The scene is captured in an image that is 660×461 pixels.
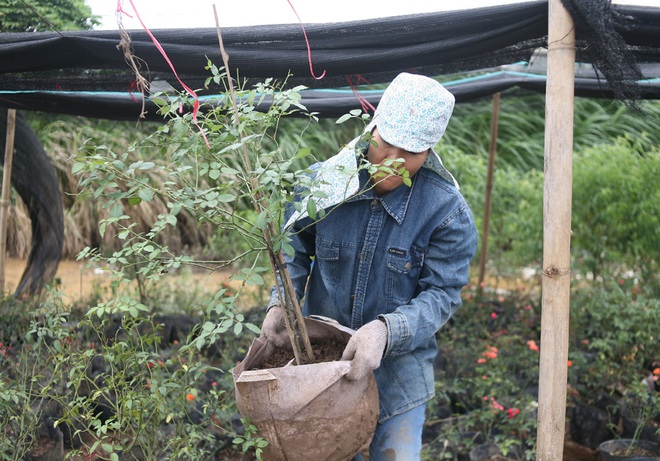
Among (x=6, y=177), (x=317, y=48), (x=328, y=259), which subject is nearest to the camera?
(x=328, y=259)

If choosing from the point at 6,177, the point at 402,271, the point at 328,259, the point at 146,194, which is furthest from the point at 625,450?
the point at 6,177

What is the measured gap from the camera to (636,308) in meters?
4.00

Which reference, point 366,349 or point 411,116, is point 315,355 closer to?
point 366,349

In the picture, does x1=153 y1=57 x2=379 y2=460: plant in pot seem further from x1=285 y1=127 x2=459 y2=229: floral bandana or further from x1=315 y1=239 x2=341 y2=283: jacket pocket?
x1=315 y1=239 x2=341 y2=283: jacket pocket

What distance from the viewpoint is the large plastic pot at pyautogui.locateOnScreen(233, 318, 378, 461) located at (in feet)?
5.64

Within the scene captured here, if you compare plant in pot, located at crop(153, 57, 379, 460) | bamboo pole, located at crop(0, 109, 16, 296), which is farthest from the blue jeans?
bamboo pole, located at crop(0, 109, 16, 296)

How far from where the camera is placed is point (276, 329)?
A: 6.72ft

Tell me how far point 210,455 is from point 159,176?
16.8 feet

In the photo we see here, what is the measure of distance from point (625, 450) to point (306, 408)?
7.49 feet

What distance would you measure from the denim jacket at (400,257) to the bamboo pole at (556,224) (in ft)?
1.03

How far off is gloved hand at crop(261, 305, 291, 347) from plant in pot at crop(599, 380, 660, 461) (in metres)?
2.02

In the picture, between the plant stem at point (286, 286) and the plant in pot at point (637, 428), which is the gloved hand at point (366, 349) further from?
the plant in pot at point (637, 428)

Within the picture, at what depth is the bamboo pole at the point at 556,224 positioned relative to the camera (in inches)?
88.4

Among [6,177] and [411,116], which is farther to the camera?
[6,177]
